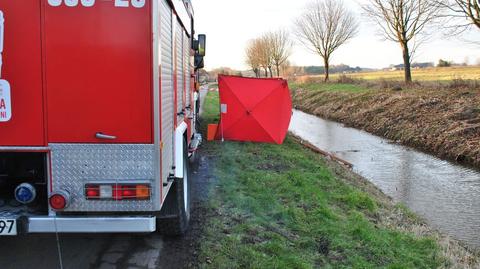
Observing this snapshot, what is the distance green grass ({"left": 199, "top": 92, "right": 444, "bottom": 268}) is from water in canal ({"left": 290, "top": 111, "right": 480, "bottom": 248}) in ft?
4.75

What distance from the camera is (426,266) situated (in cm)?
604

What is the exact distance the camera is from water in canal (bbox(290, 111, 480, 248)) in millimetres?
9141

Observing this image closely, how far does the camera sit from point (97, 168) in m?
4.23

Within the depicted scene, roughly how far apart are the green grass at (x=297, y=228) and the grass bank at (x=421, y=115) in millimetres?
7229

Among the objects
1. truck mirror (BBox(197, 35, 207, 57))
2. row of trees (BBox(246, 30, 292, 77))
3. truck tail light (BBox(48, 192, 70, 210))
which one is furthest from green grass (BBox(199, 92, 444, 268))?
row of trees (BBox(246, 30, 292, 77))

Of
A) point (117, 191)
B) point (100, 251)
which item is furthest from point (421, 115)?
point (117, 191)

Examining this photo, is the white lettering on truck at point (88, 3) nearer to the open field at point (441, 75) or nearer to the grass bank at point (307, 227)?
the grass bank at point (307, 227)

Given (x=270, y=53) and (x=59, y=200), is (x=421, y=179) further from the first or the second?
(x=270, y=53)

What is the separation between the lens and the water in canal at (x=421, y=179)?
9141 millimetres

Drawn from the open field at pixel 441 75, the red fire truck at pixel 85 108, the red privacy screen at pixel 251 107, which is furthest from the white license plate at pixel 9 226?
the open field at pixel 441 75

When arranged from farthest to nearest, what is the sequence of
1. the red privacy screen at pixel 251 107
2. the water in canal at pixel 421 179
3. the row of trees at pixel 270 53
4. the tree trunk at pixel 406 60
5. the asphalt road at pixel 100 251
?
the row of trees at pixel 270 53 → the tree trunk at pixel 406 60 → the red privacy screen at pixel 251 107 → the water in canal at pixel 421 179 → the asphalt road at pixel 100 251

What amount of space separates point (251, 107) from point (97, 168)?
995cm

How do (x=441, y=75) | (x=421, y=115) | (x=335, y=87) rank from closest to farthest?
(x=421, y=115), (x=335, y=87), (x=441, y=75)

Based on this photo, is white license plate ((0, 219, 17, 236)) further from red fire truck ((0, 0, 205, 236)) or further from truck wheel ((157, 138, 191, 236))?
truck wheel ((157, 138, 191, 236))
